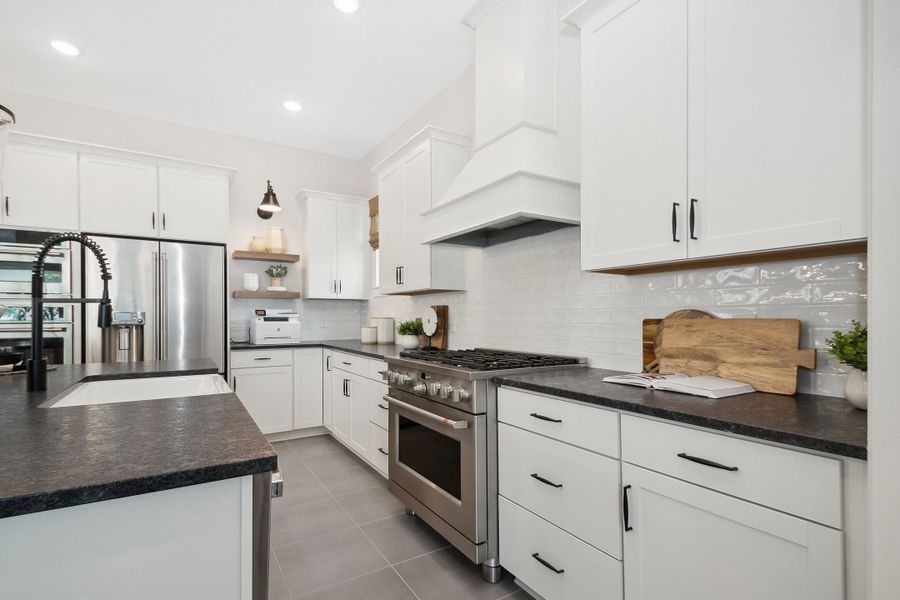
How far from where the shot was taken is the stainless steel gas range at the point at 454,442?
2.03m

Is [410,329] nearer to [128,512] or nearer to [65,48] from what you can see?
[128,512]

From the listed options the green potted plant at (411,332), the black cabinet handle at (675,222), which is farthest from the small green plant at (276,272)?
the black cabinet handle at (675,222)

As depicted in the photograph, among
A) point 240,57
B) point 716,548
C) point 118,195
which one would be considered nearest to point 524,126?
point 716,548

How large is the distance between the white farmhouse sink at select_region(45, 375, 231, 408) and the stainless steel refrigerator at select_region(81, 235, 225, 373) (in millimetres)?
1945

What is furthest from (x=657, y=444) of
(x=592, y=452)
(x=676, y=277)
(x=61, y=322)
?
(x=61, y=322)

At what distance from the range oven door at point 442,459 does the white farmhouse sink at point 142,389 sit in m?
1.00

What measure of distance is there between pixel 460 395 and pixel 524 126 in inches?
52.3

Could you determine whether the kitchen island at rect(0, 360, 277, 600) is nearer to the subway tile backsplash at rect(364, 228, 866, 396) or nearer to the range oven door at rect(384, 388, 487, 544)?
the range oven door at rect(384, 388, 487, 544)

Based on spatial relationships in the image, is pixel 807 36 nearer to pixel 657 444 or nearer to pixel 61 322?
pixel 657 444

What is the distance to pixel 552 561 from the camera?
173 cm

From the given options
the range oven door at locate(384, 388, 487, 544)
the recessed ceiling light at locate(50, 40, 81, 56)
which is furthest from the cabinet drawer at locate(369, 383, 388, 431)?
the recessed ceiling light at locate(50, 40, 81, 56)

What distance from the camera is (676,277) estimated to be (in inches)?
76.9

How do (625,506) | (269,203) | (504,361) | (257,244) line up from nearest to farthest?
(625,506) → (504,361) → (269,203) → (257,244)

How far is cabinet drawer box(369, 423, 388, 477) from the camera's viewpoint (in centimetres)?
307
